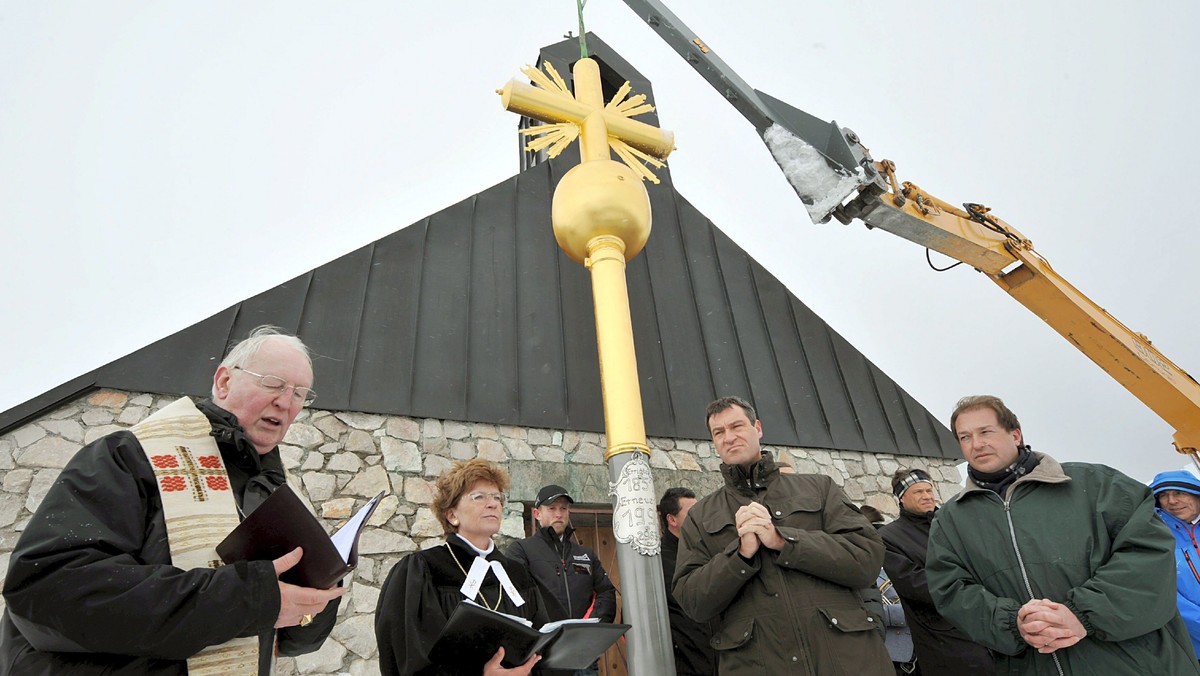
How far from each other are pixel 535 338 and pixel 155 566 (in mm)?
4351

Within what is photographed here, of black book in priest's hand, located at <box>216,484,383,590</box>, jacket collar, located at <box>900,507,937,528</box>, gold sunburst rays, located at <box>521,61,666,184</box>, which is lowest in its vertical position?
black book in priest's hand, located at <box>216,484,383,590</box>

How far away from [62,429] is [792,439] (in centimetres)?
541

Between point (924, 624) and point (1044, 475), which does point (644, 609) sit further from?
point (1044, 475)

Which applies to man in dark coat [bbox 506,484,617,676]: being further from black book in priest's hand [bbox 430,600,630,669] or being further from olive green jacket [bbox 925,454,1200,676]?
olive green jacket [bbox 925,454,1200,676]

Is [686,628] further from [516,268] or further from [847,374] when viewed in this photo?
[847,374]

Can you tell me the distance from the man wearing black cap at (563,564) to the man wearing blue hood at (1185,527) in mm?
2557

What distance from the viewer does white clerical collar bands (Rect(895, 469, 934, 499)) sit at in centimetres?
348

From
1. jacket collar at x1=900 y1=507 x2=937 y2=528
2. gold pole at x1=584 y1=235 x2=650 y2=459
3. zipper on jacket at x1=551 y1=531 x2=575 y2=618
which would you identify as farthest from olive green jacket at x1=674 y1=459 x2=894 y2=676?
zipper on jacket at x1=551 y1=531 x2=575 y2=618

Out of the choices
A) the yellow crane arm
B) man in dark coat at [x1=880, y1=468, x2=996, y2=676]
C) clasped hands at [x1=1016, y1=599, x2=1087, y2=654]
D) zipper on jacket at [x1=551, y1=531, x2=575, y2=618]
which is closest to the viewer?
clasped hands at [x1=1016, y1=599, x2=1087, y2=654]

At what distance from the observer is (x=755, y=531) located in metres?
2.34

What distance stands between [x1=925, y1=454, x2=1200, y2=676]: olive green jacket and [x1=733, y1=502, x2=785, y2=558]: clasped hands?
0.61 metres

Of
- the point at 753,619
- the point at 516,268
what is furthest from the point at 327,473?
the point at 753,619

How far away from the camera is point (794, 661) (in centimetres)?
228

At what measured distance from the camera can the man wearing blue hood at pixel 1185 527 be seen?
2.92m
